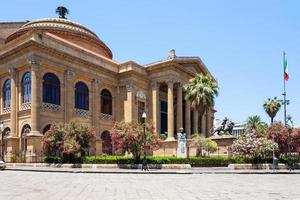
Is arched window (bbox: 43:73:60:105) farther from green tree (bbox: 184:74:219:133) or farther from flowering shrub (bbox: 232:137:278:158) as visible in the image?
flowering shrub (bbox: 232:137:278:158)

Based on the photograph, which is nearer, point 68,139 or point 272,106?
point 68,139

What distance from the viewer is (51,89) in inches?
1794

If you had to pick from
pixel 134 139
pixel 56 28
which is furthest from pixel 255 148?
pixel 56 28

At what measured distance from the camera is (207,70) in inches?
2682

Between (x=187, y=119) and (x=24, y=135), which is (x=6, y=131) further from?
(x=187, y=119)

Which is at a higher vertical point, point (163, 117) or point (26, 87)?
point (26, 87)

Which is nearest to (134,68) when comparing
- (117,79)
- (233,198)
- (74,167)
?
(117,79)

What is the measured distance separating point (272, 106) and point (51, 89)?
44.8 m

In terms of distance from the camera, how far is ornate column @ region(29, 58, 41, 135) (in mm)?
41719

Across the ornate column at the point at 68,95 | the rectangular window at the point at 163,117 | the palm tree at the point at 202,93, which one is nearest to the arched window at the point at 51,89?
the ornate column at the point at 68,95

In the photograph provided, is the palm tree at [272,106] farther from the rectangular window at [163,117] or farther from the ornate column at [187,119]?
the rectangular window at [163,117]

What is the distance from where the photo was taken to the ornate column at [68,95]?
153ft

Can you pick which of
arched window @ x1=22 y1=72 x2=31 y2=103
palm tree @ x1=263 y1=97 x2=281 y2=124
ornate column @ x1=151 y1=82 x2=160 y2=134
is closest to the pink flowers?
arched window @ x1=22 y1=72 x2=31 y2=103

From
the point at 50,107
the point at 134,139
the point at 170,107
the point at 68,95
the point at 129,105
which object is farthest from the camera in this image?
the point at 170,107
